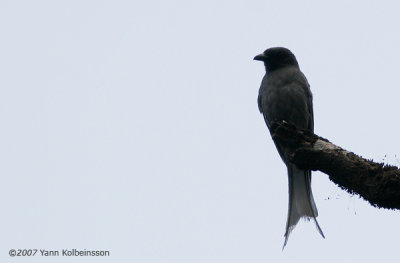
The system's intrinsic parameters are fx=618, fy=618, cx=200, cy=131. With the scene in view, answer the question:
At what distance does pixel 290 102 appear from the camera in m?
9.17

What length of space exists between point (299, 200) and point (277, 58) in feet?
9.30

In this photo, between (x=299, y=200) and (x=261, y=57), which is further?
(x=261, y=57)

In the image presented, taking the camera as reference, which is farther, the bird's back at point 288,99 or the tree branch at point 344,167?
the bird's back at point 288,99

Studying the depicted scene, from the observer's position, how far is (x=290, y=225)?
24.5 feet

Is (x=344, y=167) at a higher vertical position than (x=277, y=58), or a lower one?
lower

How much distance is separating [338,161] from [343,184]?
22 cm

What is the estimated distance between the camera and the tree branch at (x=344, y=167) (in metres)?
5.00

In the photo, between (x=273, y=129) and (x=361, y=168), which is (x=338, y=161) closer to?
(x=361, y=168)

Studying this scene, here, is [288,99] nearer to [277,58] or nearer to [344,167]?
[277,58]

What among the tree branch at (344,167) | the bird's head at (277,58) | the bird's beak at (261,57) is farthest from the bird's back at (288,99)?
the tree branch at (344,167)

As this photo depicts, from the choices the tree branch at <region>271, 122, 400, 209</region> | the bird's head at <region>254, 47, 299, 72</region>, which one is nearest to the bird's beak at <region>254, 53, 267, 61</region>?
the bird's head at <region>254, 47, 299, 72</region>

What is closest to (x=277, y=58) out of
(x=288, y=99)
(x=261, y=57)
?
(x=261, y=57)

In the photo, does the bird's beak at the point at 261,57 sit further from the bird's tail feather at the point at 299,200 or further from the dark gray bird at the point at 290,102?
the bird's tail feather at the point at 299,200

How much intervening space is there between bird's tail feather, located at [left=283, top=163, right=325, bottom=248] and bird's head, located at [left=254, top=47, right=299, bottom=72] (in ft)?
5.97
